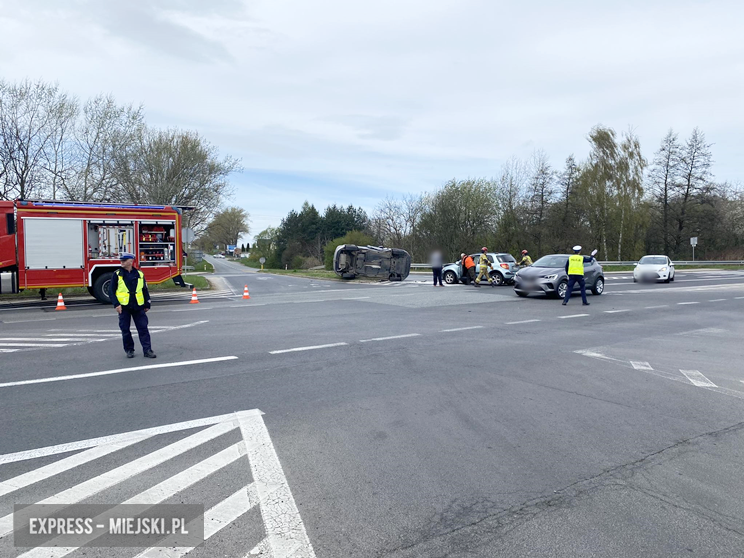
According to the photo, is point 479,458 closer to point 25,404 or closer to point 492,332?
point 25,404

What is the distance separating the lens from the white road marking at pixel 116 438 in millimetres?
4359

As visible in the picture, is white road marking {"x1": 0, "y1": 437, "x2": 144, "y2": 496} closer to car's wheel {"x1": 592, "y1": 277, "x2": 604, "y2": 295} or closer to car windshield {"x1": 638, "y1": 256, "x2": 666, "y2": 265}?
car's wheel {"x1": 592, "y1": 277, "x2": 604, "y2": 295}

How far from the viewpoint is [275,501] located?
353 centimetres

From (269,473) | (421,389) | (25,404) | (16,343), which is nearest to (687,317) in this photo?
(421,389)

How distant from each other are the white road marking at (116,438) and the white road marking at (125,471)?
0.74 feet

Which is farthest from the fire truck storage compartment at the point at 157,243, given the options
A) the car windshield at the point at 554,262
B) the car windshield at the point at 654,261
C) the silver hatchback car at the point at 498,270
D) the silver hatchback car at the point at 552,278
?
the car windshield at the point at 654,261

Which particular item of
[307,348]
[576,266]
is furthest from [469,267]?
[307,348]

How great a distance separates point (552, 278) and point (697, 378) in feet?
35.7

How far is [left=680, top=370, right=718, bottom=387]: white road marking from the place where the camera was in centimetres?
674

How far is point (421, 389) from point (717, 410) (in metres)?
3.26

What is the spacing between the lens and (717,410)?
567 cm

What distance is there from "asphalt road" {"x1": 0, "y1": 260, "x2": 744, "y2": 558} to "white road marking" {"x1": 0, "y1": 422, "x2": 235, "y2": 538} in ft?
0.07

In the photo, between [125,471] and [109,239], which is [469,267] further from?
[125,471]

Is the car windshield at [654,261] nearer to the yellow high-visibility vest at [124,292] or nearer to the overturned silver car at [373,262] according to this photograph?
the overturned silver car at [373,262]
